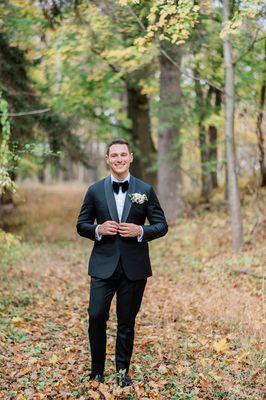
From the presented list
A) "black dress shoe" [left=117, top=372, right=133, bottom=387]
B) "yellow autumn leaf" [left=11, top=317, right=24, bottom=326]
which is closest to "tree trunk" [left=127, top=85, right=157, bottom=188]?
"yellow autumn leaf" [left=11, top=317, right=24, bottom=326]

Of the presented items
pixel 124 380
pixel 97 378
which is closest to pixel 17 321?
pixel 97 378

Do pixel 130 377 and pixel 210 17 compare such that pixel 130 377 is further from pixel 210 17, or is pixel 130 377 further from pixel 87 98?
pixel 87 98

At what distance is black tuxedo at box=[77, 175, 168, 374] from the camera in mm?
5020

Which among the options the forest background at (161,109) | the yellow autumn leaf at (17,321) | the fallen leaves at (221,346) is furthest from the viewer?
the forest background at (161,109)

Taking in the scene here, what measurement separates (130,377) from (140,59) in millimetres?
9688

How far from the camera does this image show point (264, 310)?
7410 mm

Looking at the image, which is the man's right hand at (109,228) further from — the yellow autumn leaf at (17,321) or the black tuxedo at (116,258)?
the yellow autumn leaf at (17,321)

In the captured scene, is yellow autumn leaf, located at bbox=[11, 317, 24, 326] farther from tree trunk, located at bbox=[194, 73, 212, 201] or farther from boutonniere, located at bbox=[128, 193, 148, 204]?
tree trunk, located at bbox=[194, 73, 212, 201]

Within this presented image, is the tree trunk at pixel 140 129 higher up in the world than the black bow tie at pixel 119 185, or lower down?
higher up

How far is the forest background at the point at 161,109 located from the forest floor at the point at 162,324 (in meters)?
0.06

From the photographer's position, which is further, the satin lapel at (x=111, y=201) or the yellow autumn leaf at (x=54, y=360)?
the yellow autumn leaf at (x=54, y=360)

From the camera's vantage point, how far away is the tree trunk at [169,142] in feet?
48.7

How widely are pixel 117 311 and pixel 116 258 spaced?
613mm

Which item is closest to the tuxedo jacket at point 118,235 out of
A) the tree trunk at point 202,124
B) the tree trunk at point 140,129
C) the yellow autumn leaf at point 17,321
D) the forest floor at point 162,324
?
the forest floor at point 162,324
